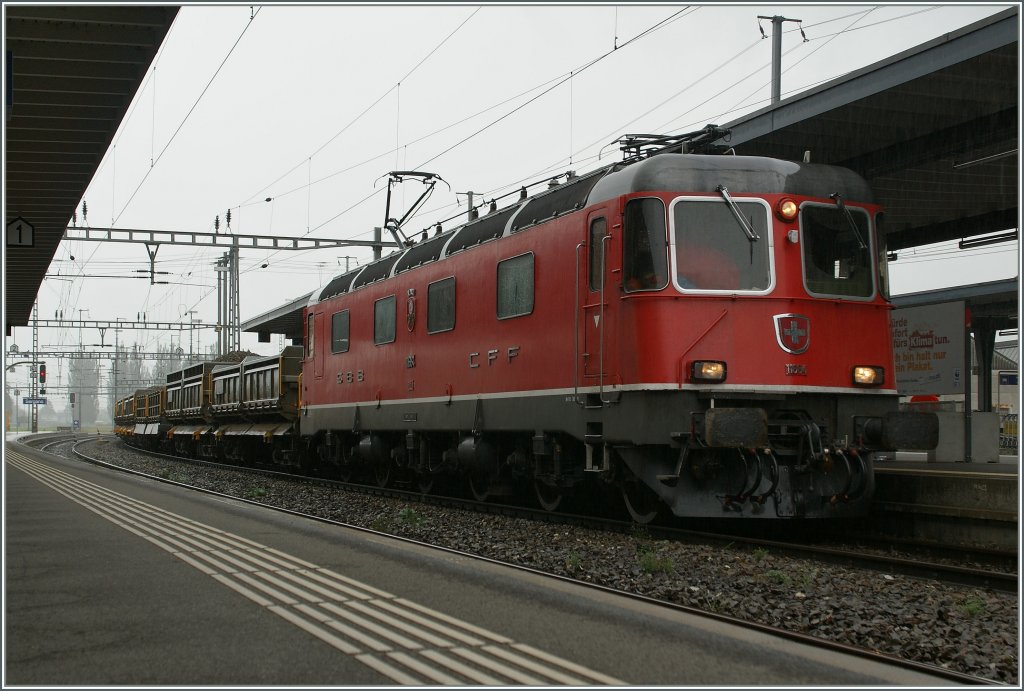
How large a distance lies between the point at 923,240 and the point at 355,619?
50.9 feet

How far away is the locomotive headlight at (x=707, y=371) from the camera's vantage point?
32.8 feet

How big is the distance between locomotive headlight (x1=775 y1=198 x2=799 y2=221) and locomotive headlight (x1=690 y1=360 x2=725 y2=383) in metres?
1.67

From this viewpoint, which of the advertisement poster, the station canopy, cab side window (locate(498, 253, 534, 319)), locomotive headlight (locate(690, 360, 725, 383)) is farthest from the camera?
the advertisement poster

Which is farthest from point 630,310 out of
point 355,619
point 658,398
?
point 355,619

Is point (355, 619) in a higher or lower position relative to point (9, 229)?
lower

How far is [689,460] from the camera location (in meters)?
10.2

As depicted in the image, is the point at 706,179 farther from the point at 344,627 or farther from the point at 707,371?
the point at 344,627

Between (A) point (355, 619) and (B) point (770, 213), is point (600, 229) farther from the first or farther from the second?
(A) point (355, 619)

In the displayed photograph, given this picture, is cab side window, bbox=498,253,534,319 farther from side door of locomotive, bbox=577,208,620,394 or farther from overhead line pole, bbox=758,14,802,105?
overhead line pole, bbox=758,14,802,105

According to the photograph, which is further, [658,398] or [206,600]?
[658,398]

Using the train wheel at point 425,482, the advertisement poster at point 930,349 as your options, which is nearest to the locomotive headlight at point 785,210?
the advertisement poster at point 930,349

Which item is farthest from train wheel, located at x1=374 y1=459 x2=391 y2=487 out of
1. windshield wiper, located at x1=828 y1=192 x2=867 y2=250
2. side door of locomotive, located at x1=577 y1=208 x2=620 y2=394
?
windshield wiper, located at x1=828 y1=192 x2=867 y2=250

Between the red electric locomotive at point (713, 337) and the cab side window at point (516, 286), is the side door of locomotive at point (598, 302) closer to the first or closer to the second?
the red electric locomotive at point (713, 337)

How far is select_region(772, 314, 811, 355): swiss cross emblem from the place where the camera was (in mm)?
10234
